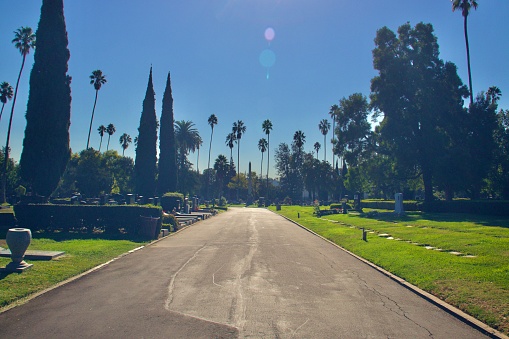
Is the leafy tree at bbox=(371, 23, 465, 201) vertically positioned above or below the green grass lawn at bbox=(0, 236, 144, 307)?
above

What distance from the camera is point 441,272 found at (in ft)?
34.5

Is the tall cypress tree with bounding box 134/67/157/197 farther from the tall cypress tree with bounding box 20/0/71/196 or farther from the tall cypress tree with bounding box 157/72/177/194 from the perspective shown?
the tall cypress tree with bounding box 20/0/71/196

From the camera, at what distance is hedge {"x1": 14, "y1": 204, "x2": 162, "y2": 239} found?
67.9 ft

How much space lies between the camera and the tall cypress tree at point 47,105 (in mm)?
25516

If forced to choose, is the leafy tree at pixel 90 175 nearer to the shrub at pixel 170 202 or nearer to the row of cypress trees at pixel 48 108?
the shrub at pixel 170 202

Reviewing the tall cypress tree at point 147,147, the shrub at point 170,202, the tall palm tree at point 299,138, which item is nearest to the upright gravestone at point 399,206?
the shrub at point 170,202

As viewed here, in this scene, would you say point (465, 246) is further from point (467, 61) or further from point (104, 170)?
point (104, 170)

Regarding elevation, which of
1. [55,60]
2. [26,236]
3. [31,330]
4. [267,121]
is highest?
[267,121]

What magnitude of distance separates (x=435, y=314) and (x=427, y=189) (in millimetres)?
38931

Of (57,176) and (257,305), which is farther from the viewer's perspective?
(57,176)

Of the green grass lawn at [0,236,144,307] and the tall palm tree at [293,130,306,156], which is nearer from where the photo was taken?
the green grass lawn at [0,236,144,307]

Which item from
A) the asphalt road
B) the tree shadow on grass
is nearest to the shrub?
the tree shadow on grass

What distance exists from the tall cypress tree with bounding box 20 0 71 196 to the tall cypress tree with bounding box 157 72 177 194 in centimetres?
2561

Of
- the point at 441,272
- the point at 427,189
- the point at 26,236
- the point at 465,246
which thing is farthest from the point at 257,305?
the point at 427,189
